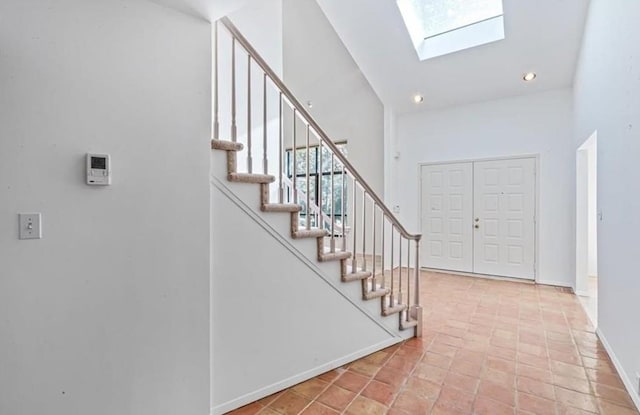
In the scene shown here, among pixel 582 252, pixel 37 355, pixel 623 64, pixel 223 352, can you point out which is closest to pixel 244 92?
pixel 223 352

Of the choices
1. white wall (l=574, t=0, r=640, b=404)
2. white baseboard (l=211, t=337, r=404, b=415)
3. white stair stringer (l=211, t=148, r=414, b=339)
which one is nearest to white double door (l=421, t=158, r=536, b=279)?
white wall (l=574, t=0, r=640, b=404)

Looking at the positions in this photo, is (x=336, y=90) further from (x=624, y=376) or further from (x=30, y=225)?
(x=30, y=225)

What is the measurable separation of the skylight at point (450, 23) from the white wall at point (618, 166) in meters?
1.18

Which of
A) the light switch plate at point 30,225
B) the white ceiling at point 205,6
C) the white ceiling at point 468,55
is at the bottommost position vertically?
the light switch plate at point 30,225

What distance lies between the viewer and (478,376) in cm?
243

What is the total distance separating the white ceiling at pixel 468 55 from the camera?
409 centimetres

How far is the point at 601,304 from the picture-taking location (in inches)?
121

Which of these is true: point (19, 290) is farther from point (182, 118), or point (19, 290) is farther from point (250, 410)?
point (250, 410)

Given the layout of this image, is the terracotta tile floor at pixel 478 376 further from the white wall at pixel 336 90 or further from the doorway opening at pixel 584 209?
the white wall at pixel 336 90

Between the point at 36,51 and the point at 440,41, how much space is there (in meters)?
5.04

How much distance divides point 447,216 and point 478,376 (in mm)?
3785

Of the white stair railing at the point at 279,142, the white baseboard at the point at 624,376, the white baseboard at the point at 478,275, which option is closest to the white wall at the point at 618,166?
the white baseboard at the point at 624,376

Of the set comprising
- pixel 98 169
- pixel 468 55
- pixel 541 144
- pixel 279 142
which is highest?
pixel 468 55

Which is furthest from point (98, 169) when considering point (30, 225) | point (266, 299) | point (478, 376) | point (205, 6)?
point (478, 376)
